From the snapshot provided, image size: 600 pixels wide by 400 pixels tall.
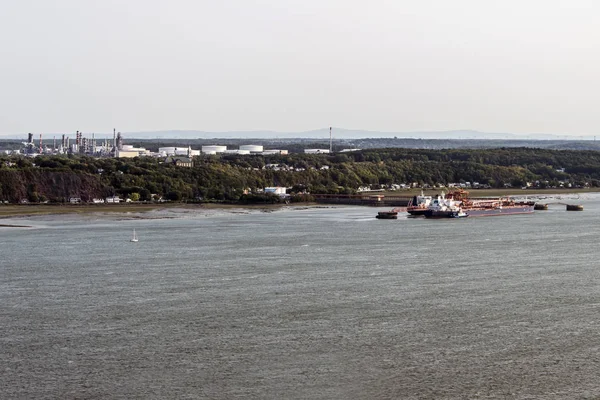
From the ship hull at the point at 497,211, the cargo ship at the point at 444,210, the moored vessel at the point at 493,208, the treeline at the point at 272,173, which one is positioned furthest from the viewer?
the treeline at the point at 272,173

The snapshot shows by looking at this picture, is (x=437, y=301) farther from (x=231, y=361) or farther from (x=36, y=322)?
(x=36, y=322)

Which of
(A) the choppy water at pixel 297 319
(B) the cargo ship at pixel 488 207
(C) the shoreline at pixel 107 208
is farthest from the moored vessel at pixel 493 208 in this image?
(A) the choppy water at pixel 297 319

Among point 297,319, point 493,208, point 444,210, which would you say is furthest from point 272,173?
point 297,319

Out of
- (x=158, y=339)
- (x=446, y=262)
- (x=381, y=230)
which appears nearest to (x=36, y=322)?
(x=158, y=339)

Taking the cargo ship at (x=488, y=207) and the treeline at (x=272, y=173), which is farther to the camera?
the treeline at (x=272, y=173)

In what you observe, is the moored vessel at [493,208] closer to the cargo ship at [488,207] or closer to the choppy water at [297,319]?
the cargo ship at [488,207]

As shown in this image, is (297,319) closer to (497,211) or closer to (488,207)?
(497,211)
